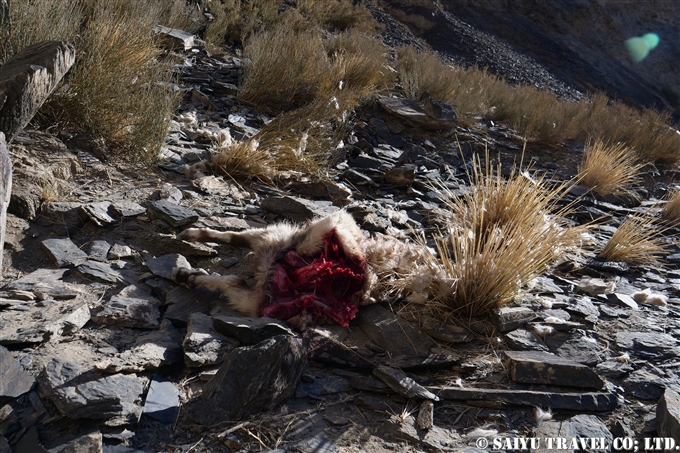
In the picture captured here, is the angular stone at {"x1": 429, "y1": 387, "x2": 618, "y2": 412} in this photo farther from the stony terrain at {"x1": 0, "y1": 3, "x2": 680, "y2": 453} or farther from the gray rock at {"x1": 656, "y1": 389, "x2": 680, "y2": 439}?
the gray rock at {"x1": 656, "y1": 389, "x2": 680, "y2": 439}

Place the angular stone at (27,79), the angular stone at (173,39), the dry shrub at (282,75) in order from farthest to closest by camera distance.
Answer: the angular stone at (173,39)
the dry shrub at (282,75)
the angular stone at (27,79)

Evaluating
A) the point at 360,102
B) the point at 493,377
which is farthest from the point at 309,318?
the point at 360,102

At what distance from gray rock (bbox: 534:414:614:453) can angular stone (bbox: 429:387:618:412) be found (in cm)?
6

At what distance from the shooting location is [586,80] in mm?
20547

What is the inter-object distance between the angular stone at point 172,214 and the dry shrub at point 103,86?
916 millimetres

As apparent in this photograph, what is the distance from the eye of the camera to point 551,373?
252cm

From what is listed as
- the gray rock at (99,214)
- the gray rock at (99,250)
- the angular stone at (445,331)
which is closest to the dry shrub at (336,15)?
the gray rock at (99,214)

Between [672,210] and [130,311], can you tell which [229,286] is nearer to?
[130,311]

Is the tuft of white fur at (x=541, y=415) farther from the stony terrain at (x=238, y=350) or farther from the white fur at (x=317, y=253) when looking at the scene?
the white fur at (x=317, y=253)

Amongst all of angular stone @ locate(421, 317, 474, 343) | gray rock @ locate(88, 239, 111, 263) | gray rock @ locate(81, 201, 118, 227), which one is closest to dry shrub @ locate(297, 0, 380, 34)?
gray rock @ locate(81, 201, 118, 227)

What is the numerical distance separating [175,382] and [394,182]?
3676 millimetres

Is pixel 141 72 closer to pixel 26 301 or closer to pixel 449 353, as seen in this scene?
pixel 26 301

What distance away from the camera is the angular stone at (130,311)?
2.53 meters

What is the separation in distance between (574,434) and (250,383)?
1288 millimetres
